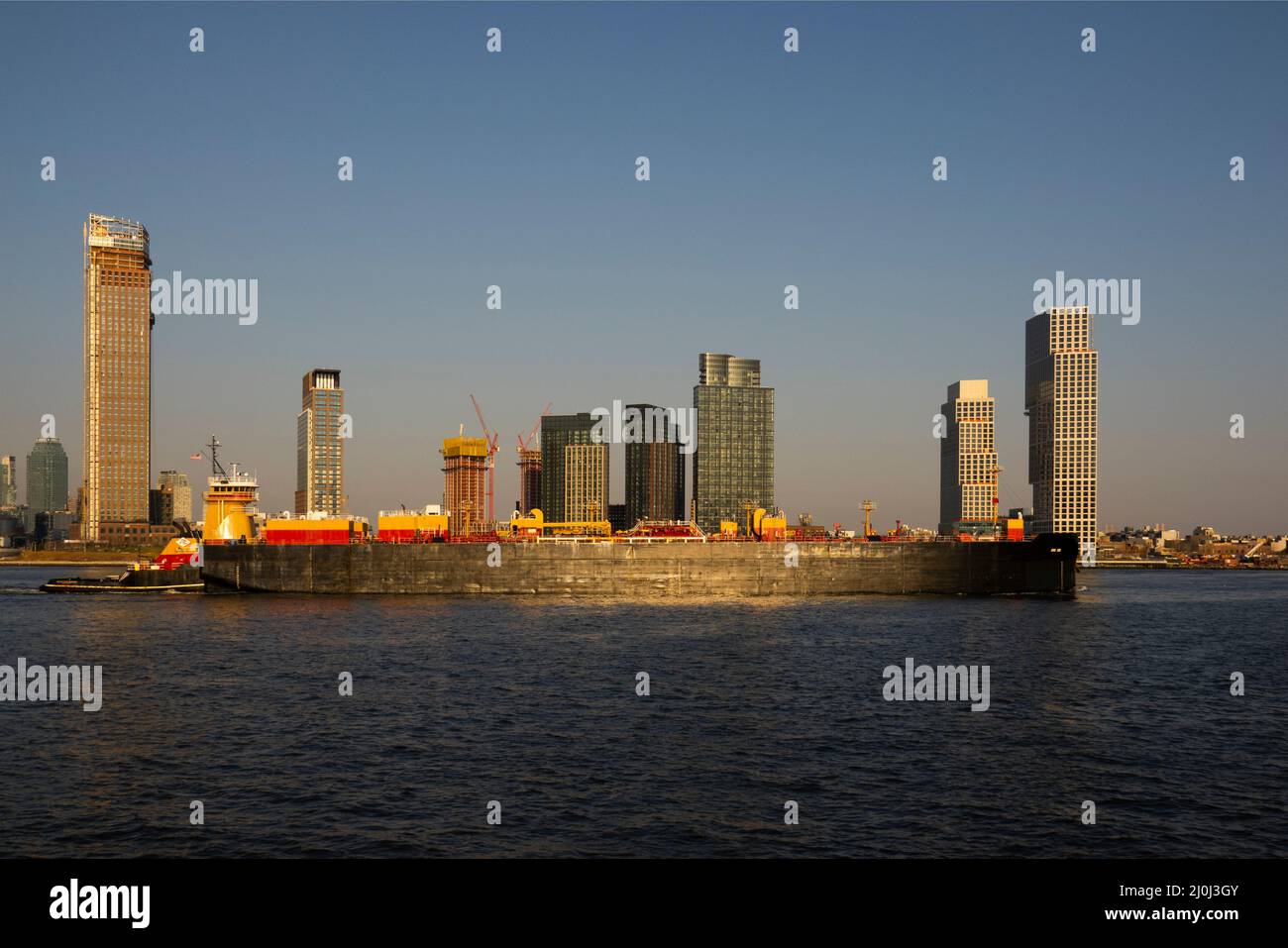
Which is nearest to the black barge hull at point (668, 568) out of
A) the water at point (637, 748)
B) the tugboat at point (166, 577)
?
the tugboat at point (166, 577)

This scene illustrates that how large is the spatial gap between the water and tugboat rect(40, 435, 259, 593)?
2150 inches

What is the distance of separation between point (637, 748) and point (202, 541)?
111269mm

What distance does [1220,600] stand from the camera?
477ft

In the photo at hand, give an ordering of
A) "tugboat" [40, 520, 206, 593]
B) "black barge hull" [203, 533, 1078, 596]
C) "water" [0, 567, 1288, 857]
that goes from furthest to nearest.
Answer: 1. "tugboat" [40, 520, 206, 593]
2. "black barge hull" [203, 533, 1078, 596]
3. "water" [0, 567, 1288, 857]

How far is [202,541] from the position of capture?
13150cm

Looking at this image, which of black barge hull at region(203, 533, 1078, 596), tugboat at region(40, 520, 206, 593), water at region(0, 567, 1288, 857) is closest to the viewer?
water at region(0, 567, 1288, 857)

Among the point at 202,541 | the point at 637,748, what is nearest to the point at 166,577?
the point at 202,541

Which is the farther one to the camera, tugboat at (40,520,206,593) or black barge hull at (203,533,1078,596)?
tugboat at (40,520,206,593)

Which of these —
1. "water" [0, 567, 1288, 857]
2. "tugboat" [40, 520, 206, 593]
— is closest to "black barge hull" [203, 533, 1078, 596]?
"tugboat" [40, 520, 206, 593]

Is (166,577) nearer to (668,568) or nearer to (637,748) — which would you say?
(668,568)

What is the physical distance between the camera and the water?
2847 cm

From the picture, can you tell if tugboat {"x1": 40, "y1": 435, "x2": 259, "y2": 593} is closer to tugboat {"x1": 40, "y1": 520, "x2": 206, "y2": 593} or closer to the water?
tugboat {"x1": 40, "y1": 520, "x2": 206, "y2": 593}

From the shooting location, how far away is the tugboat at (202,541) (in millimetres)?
128375
